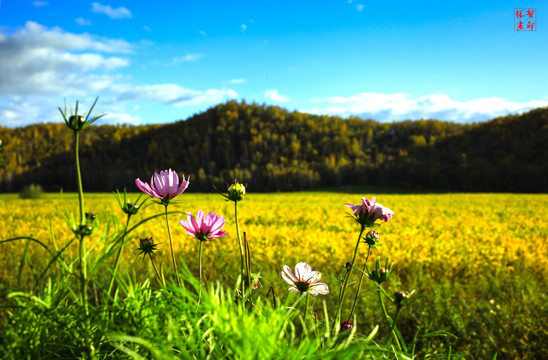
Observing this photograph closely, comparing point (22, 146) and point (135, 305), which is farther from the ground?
point (22, 146)

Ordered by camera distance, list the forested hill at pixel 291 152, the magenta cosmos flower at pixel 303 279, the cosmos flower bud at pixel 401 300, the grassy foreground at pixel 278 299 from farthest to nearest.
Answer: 1. the forested hill at pixel 291 152
2. the magenta cosmos flower at pixel 303 279
3. the cosmos flower bud at pixel 401 300
4. the grassy foreground at pixel 278 299

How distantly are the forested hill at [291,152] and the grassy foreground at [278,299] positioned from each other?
136 ft

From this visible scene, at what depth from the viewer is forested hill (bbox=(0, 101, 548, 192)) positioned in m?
50.9

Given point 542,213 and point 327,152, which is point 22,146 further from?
point 542,213

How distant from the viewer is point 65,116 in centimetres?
65

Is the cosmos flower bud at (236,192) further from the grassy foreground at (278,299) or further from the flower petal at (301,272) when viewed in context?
the flower petal at (301,272)

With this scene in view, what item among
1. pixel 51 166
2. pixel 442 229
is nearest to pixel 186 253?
pixel 442 229

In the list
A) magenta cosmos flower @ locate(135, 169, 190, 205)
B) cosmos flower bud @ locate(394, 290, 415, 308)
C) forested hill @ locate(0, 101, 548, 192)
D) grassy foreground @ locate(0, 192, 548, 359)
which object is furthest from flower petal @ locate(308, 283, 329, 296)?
forested hill @ locate(0, 101, 548, 192)

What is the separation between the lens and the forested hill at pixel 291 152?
5088 cm

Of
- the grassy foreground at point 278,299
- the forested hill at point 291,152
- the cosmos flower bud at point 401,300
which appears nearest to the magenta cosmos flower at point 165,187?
the grassy foreground at point 278,299

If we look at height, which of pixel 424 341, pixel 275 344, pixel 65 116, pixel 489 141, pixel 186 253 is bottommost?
pixel 424 341

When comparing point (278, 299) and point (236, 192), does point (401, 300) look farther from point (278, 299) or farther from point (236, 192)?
point (236, 192)

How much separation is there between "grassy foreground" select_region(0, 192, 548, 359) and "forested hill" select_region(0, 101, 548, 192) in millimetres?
41546

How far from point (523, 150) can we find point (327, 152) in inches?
1334
